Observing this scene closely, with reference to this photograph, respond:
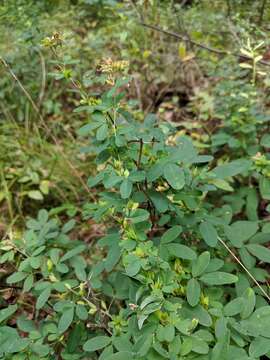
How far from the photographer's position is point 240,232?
5.22ft

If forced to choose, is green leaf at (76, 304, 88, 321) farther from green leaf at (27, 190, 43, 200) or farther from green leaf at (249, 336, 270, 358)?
green leaf at (27, 190, 43, 200)

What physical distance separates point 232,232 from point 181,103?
1679 millimetres

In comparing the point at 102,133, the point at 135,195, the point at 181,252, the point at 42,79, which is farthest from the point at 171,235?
the point at 42,79

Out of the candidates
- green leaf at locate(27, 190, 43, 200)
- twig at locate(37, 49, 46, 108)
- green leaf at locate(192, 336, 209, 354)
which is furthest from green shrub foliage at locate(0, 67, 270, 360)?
twig at locate(37, 49, 46, 108)

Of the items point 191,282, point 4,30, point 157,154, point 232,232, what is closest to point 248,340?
point 191,282

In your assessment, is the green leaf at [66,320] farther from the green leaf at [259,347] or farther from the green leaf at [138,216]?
the green leaf at [259,347]

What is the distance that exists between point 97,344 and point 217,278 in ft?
1.35

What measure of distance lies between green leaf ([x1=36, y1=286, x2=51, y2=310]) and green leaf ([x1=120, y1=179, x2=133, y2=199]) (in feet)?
1.52

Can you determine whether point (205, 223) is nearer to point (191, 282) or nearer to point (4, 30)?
point (191, 282)

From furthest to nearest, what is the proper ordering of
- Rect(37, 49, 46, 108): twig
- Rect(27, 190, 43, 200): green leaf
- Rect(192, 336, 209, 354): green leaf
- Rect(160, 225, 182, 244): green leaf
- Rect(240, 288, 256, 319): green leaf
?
Rect(37, 49, 46, 108): twig → Rect(27, 190, 43, 200): green leaf → Rect(160, 225, 182, 244): green leaf → Rect(240, 288, 256, 319): green leaf → Rect(192, 336, 209, 354): green leaf

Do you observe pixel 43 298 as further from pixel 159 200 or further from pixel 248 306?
pixel 248 306

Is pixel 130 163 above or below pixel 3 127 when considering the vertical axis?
above

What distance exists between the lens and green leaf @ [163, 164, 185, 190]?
1.33 m

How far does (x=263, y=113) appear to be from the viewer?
7.29 feet
